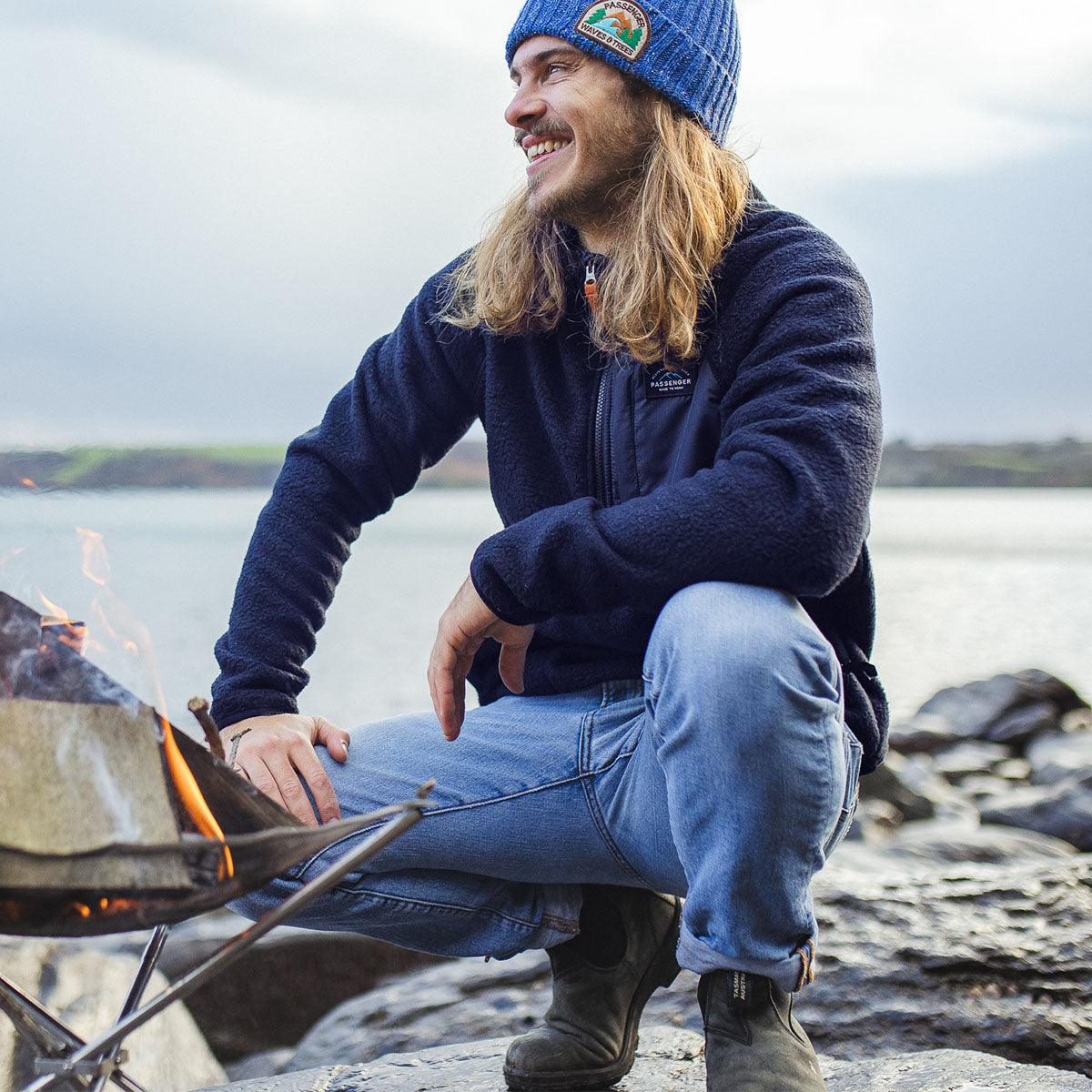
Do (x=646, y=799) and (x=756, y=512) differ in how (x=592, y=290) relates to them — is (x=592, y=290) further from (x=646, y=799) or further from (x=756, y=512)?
(x=646, y=799)

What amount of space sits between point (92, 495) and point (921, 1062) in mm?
1632

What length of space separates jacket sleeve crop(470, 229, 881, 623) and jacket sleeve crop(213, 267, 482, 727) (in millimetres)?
452

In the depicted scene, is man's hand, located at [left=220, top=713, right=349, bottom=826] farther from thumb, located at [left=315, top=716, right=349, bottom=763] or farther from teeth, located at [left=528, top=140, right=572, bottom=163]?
teeth, located at [left=528, top=140, right=572, bottom=163]

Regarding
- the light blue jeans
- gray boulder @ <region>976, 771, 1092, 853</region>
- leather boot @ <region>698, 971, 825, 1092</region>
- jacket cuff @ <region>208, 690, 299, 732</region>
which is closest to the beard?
the light blue jeans

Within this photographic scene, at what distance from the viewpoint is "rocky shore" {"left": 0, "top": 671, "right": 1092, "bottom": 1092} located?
204 centimetres

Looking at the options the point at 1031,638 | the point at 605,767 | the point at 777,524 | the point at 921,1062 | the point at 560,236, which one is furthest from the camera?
the point at 1031,638

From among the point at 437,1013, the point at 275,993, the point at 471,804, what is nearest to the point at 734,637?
the point at 471,804

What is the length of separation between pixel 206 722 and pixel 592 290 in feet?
3.61

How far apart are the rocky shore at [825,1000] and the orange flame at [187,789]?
36.8 inches

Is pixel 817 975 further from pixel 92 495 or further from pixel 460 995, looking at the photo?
pixel 92 495

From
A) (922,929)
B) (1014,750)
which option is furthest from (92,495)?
(1014,750)

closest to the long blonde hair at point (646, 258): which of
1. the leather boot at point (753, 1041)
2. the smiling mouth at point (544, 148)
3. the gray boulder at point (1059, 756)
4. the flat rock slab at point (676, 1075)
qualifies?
the smiling mouth at point (544, 148)

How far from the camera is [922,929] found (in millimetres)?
2707

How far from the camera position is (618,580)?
1.61 meters
